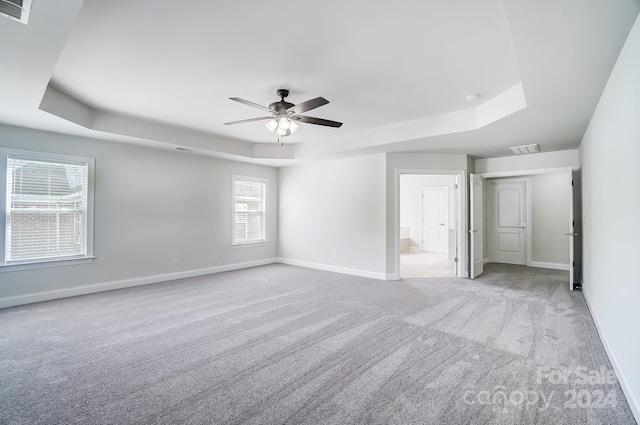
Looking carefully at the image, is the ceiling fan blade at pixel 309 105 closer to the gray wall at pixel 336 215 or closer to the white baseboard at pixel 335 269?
the gray wall at pixel 336 215

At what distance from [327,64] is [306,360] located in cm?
279

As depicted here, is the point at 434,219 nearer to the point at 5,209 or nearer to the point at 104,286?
the point at 104,286

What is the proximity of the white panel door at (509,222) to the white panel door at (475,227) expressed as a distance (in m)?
1.95

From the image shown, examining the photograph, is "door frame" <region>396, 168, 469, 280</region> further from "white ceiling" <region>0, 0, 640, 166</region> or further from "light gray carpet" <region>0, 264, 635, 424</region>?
"light gray carpet" <region>0, 264, 635, 424</region>

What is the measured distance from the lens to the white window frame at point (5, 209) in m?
4.22

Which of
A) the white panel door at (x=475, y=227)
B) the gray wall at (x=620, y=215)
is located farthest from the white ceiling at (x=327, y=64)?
the white panel door at (x=475, y=227)

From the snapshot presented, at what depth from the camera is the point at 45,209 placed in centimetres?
457

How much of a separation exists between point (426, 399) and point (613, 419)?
115 centimetres

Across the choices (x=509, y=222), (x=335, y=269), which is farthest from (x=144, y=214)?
(x=509, y=222)

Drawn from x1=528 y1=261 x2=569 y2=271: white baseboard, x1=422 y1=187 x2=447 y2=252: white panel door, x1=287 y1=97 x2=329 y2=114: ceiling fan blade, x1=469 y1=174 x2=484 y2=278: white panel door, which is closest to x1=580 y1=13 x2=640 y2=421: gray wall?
x1=287 y1=97 x2=329 y2=114: ceiling fan blade

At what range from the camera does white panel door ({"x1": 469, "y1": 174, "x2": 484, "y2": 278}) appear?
19.7ft

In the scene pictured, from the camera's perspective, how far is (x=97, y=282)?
502 centimetres

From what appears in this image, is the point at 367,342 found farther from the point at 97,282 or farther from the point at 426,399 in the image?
the point at 97,282

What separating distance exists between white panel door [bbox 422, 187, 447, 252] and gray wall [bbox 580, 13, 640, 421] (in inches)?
251
